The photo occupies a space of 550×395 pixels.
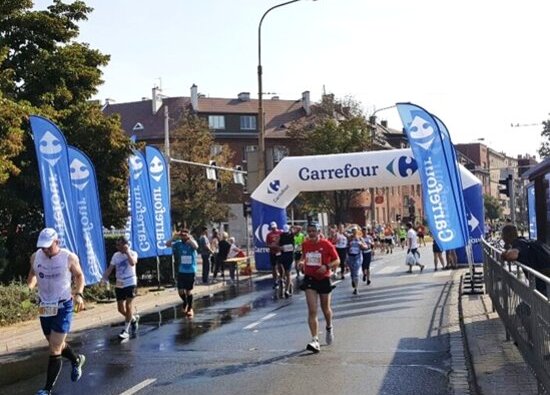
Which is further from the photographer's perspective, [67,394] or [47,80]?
[47,80]

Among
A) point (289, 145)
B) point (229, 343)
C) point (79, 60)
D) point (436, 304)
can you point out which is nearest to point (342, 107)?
point (289, 145)

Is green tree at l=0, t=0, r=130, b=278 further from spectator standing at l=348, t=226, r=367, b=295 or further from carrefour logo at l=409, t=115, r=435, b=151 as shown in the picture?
carrefour logo at l=409, t=115, r=435, b=151

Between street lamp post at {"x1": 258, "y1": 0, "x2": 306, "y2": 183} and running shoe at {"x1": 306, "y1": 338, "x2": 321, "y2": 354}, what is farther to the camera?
street lamp post at {"x1": 258, "y1": 0, "x2": 306, "y2": 183}

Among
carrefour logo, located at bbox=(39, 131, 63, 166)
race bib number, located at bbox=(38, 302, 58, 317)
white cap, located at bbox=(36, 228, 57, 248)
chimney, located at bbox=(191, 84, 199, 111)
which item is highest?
chimney, located at bbox=(191, 84, 199, 111)

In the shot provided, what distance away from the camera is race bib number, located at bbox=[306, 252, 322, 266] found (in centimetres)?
1045

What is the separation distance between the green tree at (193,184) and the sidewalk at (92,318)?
27.5m

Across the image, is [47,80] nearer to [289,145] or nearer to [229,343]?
[229,343]

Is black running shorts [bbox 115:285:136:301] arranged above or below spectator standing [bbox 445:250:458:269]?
above

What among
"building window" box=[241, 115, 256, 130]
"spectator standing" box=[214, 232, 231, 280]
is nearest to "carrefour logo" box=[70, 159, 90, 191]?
"spectator standing" box=[214, 232, 231, 280]

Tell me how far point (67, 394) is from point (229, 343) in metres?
3.51

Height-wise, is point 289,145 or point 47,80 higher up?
point 289,145

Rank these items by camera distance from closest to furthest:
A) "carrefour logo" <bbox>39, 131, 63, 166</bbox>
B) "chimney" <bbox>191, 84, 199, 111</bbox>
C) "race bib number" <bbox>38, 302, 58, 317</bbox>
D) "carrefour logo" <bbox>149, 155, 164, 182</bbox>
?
"race bib number" <bbox>38, 302, 58, 317</bbox>, "carrefour logo" <bbox>39, 131, 63, 166</bbox>, "carrefour logo" <bbox>149, 155, 164, 182</bbox>, "chimney" <bbox>191, 84, 199, 111</bbox>

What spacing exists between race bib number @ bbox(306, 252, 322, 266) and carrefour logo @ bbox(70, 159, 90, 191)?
22.9 ft

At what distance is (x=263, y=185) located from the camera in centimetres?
2584
